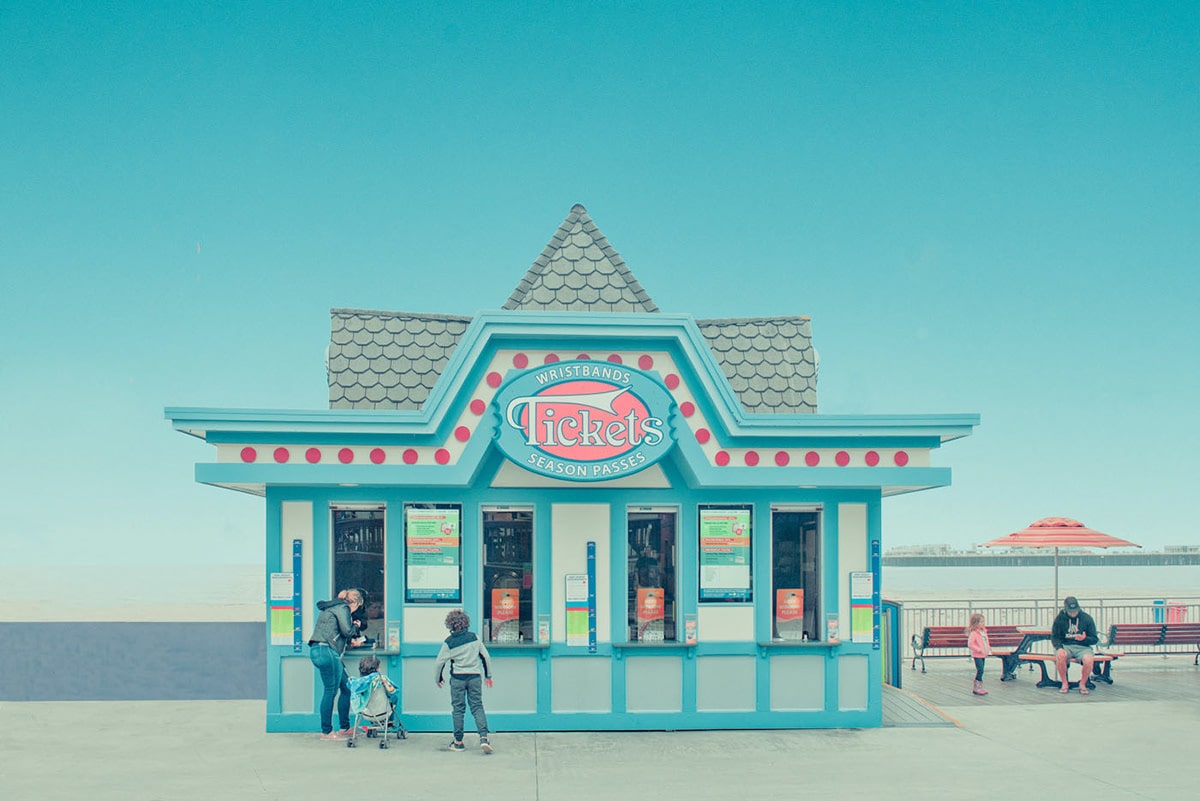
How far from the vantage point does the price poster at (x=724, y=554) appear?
1155 cm

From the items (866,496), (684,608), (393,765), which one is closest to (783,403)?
(866,496)

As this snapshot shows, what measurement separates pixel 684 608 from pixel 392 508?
3822 mm

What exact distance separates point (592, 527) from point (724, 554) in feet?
5.57

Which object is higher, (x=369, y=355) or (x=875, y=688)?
(x=369, y=355)

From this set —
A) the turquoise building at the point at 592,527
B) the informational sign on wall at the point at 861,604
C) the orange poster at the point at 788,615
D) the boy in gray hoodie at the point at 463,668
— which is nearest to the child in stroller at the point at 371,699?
the turquoise building at the point at 592,527

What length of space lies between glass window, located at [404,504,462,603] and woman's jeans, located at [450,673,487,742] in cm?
137

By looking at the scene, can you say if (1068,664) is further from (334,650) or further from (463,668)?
(334,650)

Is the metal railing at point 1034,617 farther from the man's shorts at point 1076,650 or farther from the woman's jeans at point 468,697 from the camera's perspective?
the woman's jeans at point 468,697

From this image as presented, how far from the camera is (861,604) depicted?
37.8 feet

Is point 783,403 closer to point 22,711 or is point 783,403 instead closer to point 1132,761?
point 1132,761

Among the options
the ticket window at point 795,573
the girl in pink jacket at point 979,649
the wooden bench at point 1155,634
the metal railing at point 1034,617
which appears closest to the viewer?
the ticket window at point 795,573

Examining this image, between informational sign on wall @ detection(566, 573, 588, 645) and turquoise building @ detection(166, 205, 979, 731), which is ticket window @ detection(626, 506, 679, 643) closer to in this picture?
turquoise building @ detection(166, 205, 979, 731)

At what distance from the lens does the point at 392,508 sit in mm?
11438

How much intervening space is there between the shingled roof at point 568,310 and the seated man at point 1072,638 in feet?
18.4
